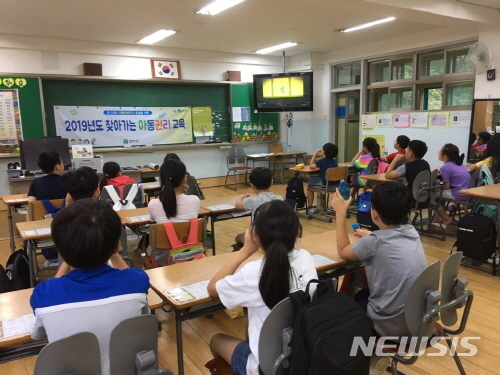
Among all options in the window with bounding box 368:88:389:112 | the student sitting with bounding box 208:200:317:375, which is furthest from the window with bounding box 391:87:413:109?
→ the student sitting with bounding box 208:200:317:375

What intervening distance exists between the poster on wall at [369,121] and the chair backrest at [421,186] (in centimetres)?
361

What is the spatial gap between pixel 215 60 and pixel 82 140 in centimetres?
318

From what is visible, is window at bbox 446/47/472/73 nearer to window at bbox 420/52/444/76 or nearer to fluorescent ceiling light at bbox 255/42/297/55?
window at bbox 420/52/444/76

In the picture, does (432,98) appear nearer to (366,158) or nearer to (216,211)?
(366,158)

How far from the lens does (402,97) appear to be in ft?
24.5

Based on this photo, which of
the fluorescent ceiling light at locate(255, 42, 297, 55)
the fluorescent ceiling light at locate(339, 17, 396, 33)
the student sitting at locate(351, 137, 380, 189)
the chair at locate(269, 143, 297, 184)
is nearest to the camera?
the student sitting at locate(351, 137, 380, 189)

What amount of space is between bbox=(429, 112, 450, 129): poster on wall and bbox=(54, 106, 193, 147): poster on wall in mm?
4660

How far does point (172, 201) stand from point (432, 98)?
591cm

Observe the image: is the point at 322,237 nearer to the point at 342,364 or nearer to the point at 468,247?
the point at 342,364

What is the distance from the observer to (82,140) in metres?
7.14

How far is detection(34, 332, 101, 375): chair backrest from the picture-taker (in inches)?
40.5

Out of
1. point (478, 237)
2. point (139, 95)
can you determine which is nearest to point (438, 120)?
point (478, 237)

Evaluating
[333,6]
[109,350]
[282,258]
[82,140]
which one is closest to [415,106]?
[333,6]

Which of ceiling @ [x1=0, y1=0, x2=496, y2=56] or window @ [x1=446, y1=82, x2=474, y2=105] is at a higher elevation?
ceiling @ [x1=0, y1=0, x2=496, y2=56]
